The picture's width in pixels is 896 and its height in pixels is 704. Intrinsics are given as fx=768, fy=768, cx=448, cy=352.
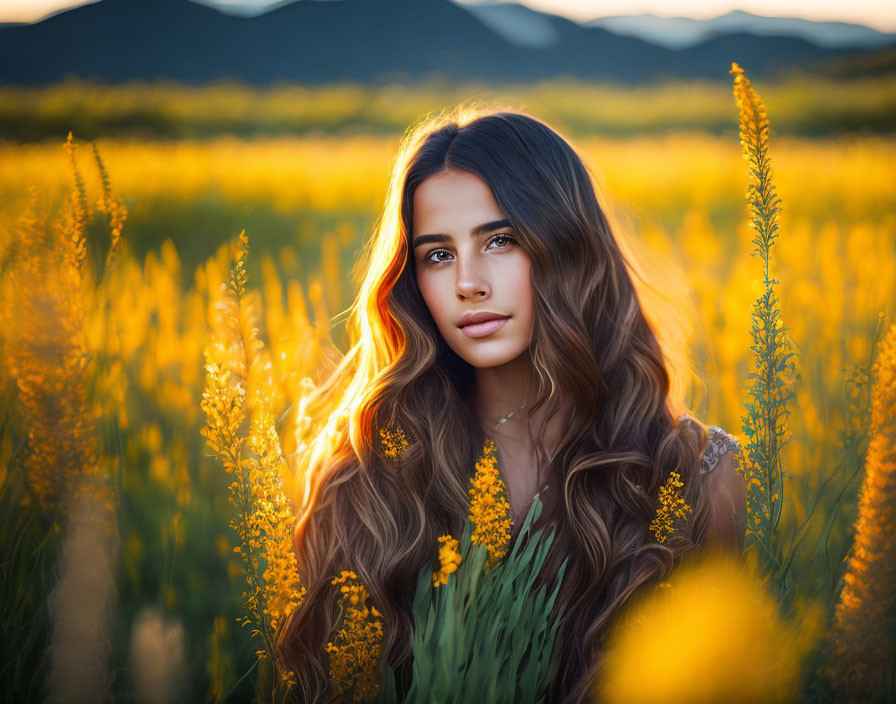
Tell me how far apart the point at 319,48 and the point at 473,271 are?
135 cm

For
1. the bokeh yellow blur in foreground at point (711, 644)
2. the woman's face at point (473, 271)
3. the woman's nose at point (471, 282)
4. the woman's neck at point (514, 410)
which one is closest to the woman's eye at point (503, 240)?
the woman's face at point (473, 271)

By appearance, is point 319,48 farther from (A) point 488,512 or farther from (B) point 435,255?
(A) point 488,512

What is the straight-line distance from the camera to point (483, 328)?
1854 millimetres

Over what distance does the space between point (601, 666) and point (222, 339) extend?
0.98m

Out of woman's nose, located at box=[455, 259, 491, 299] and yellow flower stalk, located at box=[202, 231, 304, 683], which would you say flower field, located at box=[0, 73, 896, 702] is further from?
woman's nose, located at box=[455, 259, 491, 299]

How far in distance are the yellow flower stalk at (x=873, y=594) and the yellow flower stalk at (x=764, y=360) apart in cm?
20

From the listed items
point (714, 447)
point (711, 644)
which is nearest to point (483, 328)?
point (714, 447)

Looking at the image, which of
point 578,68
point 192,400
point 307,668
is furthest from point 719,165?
point 307,668

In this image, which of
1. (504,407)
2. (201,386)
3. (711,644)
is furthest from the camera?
(201,386)

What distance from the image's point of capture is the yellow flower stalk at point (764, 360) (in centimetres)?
133

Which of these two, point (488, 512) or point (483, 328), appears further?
point (483, 328)

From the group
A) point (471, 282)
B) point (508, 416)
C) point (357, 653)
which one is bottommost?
point (357, 653)

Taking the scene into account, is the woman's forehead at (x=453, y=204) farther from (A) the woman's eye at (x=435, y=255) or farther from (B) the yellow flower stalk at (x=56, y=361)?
(B) the yellow flower stalk at (x=56, y=361)

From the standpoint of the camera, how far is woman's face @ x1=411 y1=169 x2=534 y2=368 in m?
1.86
